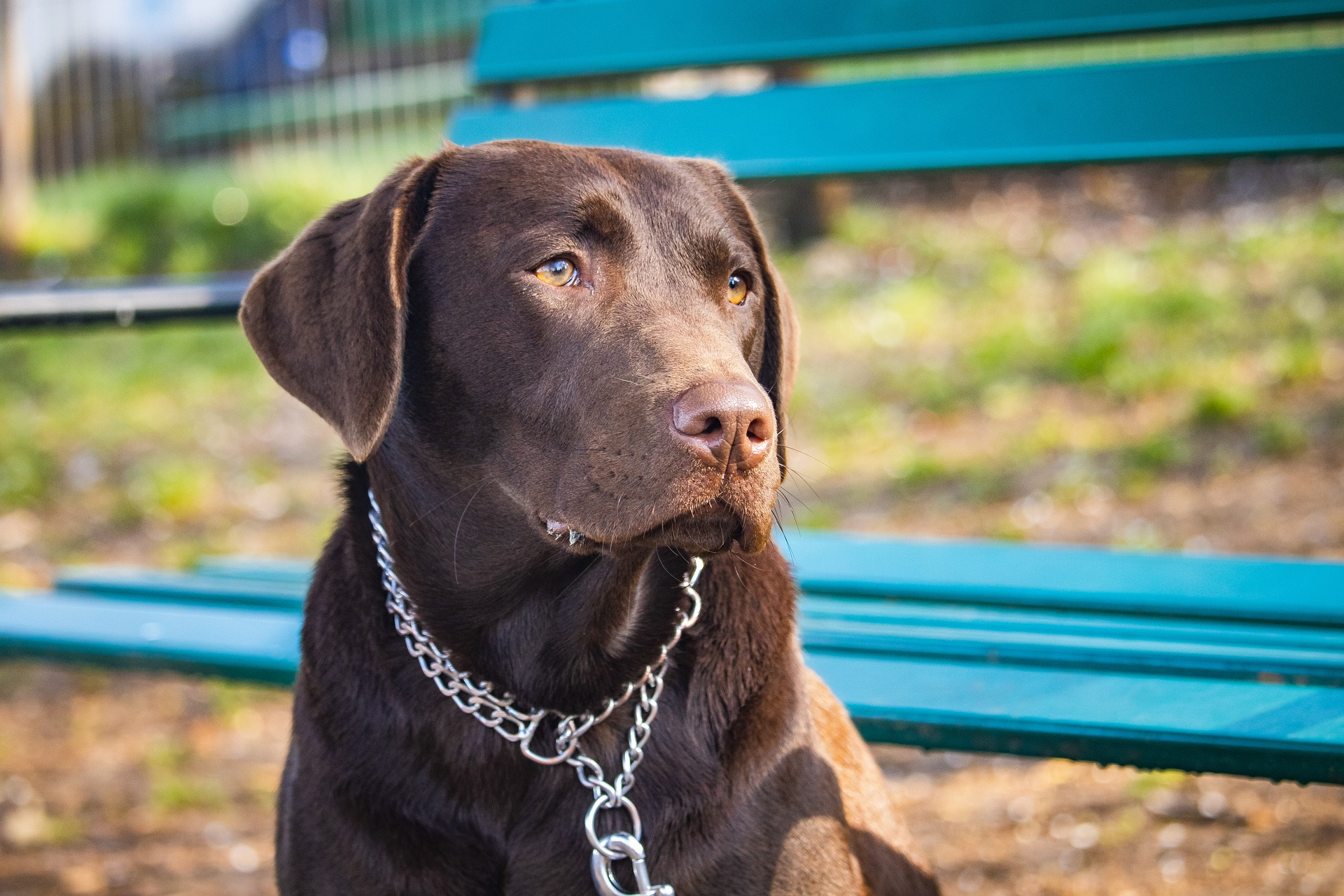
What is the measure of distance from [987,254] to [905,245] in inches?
22.8

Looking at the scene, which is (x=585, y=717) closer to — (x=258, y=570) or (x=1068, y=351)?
(x=258, y=570)

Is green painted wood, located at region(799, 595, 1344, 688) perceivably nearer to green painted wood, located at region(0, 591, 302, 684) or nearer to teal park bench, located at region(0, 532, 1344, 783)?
teal park bench, located at region(0, 532, 1344, 783)

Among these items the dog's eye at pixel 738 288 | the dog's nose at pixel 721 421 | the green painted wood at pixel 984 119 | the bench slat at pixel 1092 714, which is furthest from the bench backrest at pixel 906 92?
the dog's nose at pixel 721 421

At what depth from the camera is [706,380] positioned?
1921 millimetres

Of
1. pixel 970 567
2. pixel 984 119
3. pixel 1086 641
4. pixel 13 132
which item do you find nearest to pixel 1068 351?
pixel 984 119

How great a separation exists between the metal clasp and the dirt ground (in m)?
1.63

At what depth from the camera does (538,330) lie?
2160 mm

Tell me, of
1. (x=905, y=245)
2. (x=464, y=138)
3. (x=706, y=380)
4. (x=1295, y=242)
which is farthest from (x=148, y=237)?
(x=706, y=380)

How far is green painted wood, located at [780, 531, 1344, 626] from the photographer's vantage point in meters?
2.71

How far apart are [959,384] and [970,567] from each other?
3.52m

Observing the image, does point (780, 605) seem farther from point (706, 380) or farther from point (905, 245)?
point (905, 245)

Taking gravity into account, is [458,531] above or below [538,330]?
below

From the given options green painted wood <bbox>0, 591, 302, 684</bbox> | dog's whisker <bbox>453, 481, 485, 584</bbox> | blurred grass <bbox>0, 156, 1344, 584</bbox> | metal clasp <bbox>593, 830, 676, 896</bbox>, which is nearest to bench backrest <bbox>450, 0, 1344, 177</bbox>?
blurred grass <bbox>0, 156, 1344, 584</bbox>

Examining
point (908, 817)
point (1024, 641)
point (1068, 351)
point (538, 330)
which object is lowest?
point (908, 817)
